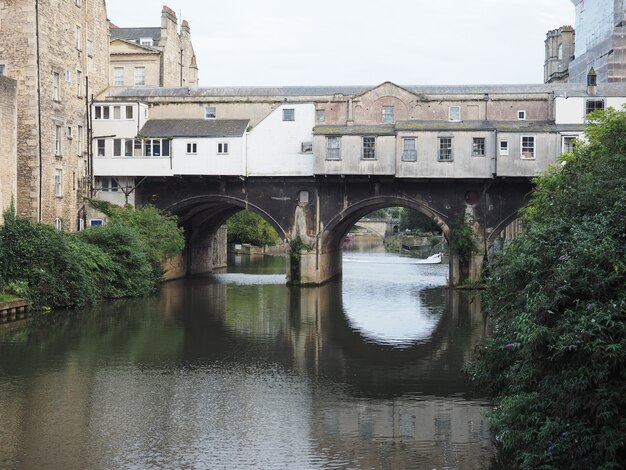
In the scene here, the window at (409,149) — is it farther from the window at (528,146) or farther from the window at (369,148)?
the window at (528,146)

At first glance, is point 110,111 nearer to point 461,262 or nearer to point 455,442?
point 461,262

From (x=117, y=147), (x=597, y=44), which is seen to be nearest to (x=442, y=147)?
(x=117, y=147)

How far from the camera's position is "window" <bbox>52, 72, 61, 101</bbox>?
4284 cm

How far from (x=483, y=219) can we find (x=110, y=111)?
21.7 metres

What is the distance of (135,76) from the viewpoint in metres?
61.2

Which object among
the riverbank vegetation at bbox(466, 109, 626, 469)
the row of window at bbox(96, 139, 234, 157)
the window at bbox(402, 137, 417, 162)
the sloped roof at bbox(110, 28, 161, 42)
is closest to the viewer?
the riverbank vegetation at bbox(466, 109, 626, 469)

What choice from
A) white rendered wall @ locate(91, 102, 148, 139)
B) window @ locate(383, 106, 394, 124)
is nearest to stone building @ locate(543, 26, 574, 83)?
window @ locate(383, 106, 394, 124)

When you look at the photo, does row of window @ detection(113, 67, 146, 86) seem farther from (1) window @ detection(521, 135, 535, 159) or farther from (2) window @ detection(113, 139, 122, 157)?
(1) window @ detection(521, 135, 535, 159)

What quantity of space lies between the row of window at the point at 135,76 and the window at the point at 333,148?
2194 centimetres

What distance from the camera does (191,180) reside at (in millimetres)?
47281

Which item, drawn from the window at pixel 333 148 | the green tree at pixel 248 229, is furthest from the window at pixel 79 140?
the green tree at pixel 248 229

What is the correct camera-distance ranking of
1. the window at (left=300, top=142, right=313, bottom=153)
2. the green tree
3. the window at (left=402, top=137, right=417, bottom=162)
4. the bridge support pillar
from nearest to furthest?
the window at (left=402, top=137, right=417, bottom=162) < the window at (left=300, top=142, right=313, bottom=153) < the bridge support pillar < the green tree

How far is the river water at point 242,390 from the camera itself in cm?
1427

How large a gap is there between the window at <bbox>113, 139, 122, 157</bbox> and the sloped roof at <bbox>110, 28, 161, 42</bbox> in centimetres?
1849
